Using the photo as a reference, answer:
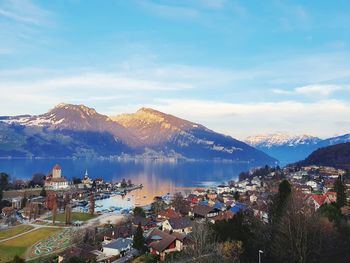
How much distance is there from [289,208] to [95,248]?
15852 mm

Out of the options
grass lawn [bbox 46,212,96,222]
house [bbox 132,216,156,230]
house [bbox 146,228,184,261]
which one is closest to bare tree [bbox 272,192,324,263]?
house [bbox 146,228,184,261]

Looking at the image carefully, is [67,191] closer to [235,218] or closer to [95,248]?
[95,248]

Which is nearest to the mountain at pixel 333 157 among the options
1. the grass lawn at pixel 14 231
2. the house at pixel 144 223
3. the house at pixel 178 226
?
the house at pixel 144 223

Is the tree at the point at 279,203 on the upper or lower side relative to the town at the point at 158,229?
upper

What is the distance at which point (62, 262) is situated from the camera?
83.8 ft

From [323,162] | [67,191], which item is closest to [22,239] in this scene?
[67,191]

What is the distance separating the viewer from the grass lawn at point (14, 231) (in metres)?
37.2

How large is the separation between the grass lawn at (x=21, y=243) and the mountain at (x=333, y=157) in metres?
82.2

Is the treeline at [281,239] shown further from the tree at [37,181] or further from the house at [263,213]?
the tree at [37,181]

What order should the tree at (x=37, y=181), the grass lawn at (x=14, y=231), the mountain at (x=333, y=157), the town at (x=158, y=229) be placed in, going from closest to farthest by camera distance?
the town at (x=158, y=229) < the grass lawn at (x=14, y=231) < the tree at (x=37, y=181) < the mountain at (x=333, y=157)

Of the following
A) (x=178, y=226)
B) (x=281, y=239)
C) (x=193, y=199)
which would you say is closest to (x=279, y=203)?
(x=281, y=239)

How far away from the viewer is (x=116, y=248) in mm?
27875

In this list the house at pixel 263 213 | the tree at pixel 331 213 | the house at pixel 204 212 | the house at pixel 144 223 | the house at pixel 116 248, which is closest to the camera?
the tree at pixel 331 213

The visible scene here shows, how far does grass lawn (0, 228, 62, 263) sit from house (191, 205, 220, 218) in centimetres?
1333
